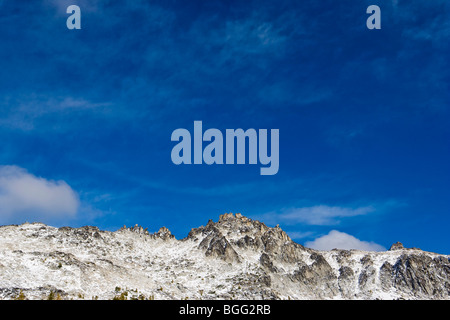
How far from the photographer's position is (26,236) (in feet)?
611

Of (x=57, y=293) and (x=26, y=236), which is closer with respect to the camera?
(x=57, y=293)
